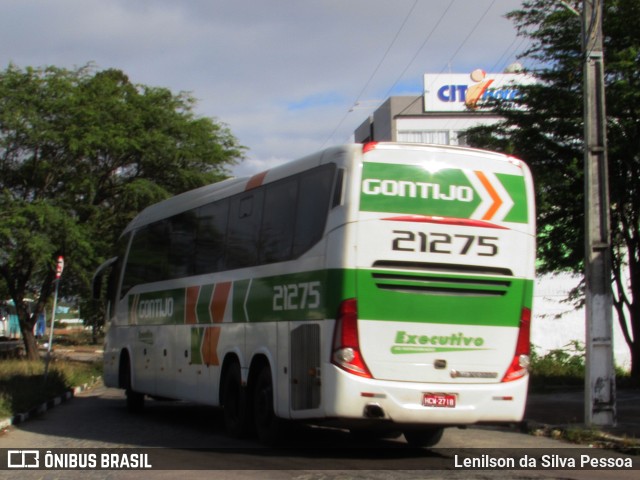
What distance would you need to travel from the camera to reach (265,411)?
12312 mm

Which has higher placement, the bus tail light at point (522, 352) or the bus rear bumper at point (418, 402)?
the bus tail light at point (522, 352)

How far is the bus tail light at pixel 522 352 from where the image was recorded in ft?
36.0

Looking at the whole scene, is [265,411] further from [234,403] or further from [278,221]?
[278,221]

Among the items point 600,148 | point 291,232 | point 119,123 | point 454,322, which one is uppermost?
point 119,123

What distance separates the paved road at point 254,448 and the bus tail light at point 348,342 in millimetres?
1149

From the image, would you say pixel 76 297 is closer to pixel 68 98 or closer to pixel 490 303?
pixel 68 98

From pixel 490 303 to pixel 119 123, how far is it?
2309 cm

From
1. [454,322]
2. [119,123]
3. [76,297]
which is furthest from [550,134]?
[76,297]

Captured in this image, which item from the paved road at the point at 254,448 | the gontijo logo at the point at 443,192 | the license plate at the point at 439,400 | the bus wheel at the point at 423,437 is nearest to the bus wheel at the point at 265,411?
the paved road at the point at 254,448

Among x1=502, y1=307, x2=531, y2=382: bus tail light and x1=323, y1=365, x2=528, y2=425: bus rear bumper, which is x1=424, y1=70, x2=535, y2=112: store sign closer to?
x1=502, y1=307, x2=531, y2=382: bus tail light

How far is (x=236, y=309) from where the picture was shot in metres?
13.2

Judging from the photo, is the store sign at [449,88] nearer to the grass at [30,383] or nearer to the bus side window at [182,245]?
the grass at [30,383]

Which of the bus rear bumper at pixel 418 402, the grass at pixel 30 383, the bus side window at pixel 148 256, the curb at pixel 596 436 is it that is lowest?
the curb at pixel 596 436

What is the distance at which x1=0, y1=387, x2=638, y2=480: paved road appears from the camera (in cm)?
989
